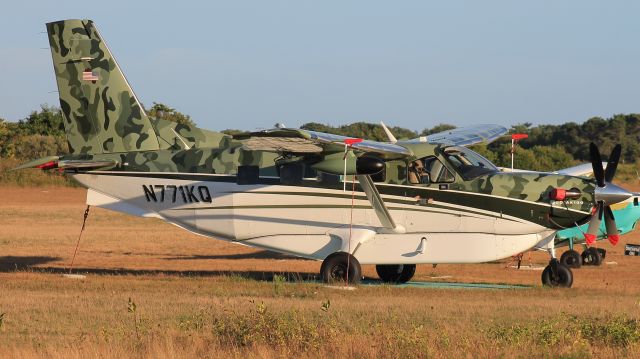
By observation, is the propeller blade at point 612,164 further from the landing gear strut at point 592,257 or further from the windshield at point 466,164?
the landing gear strut at point 592,257

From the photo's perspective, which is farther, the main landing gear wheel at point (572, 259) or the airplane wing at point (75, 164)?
the main landing gear wheel at point (572, 259)

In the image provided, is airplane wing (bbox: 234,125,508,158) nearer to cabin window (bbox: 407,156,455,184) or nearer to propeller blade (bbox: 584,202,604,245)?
cabin window (bbox: 407,156,455,184)

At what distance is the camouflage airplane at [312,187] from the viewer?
23.0m

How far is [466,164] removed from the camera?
2361cm

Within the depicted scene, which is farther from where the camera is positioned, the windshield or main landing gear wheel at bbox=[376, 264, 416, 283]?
main landing gear wheel at bbox=[376, 264, 416, 283]

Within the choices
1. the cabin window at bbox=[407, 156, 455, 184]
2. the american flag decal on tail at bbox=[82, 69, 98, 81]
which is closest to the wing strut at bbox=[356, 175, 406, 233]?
the cabin window at bbox=[407, 156, 455, 184]

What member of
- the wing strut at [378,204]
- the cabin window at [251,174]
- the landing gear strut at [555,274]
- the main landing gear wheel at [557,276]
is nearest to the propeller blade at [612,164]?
the landing gear strut at [555,274]

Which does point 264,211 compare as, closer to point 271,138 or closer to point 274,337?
point 271,138

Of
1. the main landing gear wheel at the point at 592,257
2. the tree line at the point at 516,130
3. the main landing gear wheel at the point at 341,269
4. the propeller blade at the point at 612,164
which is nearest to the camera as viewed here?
the main landing gear wheel at the point at 341,269

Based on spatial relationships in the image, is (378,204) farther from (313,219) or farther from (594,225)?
(594,225)

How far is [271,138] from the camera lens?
2095cm

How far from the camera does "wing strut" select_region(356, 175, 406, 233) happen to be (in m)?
23.4

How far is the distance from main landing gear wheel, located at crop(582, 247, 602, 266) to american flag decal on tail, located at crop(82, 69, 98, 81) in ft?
49.5

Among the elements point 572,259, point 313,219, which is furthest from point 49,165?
point 572,259
